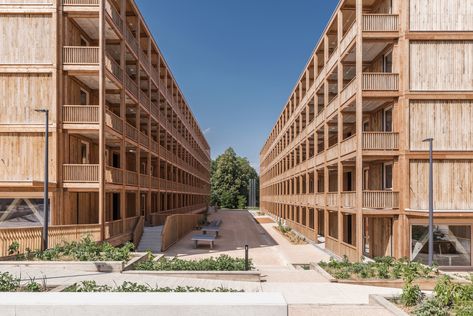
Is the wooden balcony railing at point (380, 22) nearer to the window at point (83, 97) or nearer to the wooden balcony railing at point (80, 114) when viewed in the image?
the wooden balcony railing at point (80, 114)

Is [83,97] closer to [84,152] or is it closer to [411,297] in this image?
[84,152]

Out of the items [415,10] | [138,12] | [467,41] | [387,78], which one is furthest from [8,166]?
[467,41]

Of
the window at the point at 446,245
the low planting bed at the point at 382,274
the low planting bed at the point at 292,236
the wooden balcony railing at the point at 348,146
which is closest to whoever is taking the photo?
the low planting bed at the point at 382,274

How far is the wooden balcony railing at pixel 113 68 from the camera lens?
21.3 metres

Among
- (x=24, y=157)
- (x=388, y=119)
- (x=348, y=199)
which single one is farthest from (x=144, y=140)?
(x=388, y=119)

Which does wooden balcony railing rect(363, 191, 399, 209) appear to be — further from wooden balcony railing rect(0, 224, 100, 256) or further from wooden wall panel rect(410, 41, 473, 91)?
wooden balcony railing rect(0, 224, 100, 256)

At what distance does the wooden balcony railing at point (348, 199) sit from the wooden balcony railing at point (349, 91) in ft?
19.0

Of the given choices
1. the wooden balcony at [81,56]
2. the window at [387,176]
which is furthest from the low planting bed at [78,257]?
the window at [387,176]

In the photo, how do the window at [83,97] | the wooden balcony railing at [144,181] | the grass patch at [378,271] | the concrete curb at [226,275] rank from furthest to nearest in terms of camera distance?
the wooden balcony railing at [144,181]
the window at [83,97]
the concrete curb at [226,275]
the grass patch at [378,271]

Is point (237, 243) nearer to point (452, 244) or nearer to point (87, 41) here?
point (452, 244)

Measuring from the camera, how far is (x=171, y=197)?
39469mm

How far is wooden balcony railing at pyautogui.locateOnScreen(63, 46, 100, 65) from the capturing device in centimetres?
2002

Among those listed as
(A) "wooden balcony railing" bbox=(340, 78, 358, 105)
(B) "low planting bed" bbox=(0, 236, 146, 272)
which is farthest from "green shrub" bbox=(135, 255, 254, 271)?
(A) "wooden balcony railing" bbox=(340, 78, 358, 105)

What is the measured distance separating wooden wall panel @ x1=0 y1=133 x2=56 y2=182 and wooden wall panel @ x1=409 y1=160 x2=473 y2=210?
65.4ft
